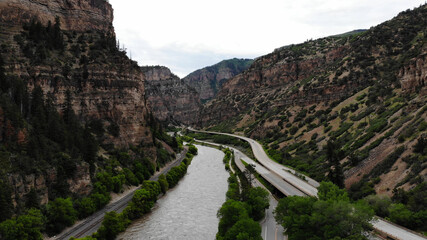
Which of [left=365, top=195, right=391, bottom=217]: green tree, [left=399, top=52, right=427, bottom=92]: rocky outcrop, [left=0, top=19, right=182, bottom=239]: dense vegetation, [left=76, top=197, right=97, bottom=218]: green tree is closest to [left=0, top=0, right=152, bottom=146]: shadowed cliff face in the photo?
[left=0, top=19, right=182, bottom=239]: dense vegetation

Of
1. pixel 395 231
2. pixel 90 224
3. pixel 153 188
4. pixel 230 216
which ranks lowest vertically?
pixel 90 224

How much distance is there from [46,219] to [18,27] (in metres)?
44.8

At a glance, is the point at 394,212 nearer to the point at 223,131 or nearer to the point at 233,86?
the point at 223,131

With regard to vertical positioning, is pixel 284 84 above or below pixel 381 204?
above

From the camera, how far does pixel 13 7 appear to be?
64.3 meters

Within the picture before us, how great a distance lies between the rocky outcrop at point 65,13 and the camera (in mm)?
63969

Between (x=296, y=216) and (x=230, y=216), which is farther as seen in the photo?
(x=230, y=216)

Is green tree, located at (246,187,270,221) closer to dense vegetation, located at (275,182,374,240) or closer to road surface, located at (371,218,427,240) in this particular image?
dense vegetation, located at (275,182,374,240)

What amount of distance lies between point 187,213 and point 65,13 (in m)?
60.6

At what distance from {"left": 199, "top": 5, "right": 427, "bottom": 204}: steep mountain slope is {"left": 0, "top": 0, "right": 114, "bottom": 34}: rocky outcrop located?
61.2m

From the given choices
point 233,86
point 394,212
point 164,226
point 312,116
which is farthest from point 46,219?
point 233,86

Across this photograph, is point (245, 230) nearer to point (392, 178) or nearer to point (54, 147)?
point (392, 178)

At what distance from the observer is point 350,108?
7869cm

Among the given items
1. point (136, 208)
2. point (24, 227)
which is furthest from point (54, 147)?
point (24, 227)
